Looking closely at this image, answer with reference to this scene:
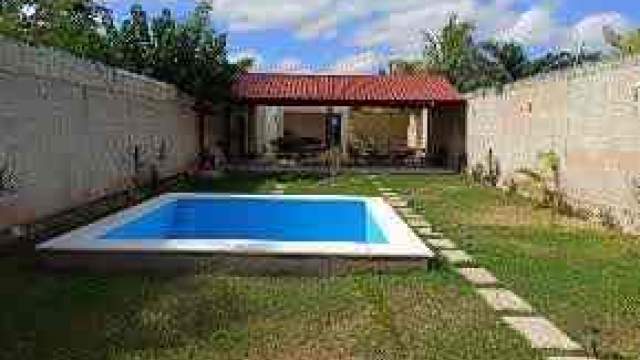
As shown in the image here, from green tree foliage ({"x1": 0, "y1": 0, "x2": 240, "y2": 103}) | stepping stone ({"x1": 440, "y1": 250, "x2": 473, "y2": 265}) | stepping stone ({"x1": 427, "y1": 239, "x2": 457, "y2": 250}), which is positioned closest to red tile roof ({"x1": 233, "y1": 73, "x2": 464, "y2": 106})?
green tree foliage ({"x1": 0, "y1": 0, "x2": 240, "y2": 103})

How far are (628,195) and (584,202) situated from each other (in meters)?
2.27

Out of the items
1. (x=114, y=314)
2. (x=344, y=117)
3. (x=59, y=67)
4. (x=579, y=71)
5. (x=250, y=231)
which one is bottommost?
(x=250, y=231)

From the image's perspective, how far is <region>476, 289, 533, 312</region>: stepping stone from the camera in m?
7.93

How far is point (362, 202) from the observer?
16578mm

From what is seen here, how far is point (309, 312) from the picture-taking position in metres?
7.60

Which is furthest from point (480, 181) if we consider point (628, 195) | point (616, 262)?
point (616, 262)

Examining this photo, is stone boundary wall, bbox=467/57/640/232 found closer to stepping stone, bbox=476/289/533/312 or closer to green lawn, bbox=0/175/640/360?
green lawn, bbox=0/175/640/360

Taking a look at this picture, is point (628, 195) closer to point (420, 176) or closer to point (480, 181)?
point (480, 181)

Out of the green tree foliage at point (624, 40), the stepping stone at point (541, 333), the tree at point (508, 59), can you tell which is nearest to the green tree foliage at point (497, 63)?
the tree at point (508, 59)

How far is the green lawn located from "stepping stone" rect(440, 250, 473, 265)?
204 millimetres

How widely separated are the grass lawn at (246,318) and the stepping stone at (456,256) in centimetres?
105

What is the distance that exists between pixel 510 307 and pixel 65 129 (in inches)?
332

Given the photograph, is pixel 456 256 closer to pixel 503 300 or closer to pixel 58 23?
pixel 503 300

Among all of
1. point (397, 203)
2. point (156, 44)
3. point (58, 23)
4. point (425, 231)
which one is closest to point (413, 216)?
point (425, 231)
